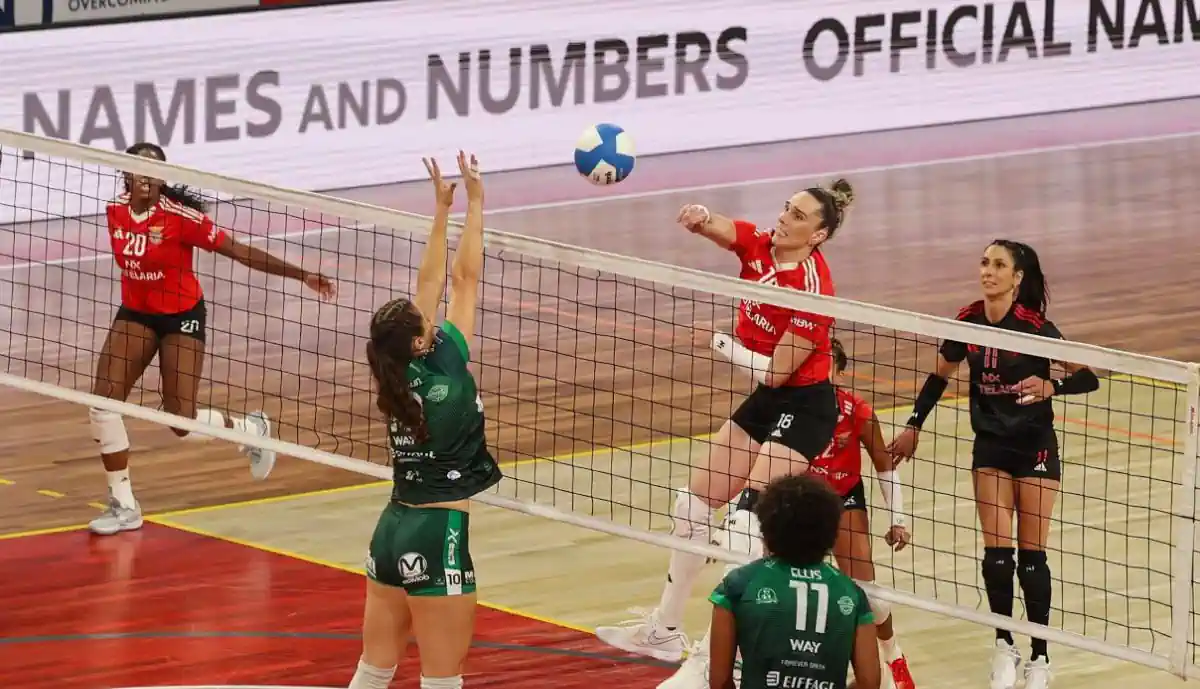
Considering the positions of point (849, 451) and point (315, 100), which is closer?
point (849, 451)

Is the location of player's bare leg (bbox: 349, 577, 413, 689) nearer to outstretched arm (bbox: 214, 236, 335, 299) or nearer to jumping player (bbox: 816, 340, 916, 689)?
jumping player (bbox: 816, 340, 916, 689)

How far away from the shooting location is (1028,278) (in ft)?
35.2

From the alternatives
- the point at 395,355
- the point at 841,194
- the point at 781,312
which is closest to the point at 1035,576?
the point at 781,312

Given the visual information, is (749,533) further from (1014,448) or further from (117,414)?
(117,414)

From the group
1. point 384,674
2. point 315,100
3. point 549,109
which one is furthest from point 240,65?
point 384,674

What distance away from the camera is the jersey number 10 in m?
7.77

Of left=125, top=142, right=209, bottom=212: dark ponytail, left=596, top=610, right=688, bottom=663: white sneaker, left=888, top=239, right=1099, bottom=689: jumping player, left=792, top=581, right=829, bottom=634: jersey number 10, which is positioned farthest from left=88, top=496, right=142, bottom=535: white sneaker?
A: left=792, top=581, right=829, bottom=634: jersey number 10

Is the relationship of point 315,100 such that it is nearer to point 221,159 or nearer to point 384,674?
point 221,159

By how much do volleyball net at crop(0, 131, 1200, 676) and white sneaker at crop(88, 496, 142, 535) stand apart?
693mm

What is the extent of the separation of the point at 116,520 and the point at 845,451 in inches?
190

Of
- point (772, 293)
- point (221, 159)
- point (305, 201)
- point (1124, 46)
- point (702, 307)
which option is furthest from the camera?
point (1124, 46)

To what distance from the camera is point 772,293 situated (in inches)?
404

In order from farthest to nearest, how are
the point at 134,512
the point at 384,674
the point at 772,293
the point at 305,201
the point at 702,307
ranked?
the point at 702,307 → the point at 134,512 → the point at 305,201 → the point at 772,293 → the point at 384,674

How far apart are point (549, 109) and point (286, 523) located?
13912mm
